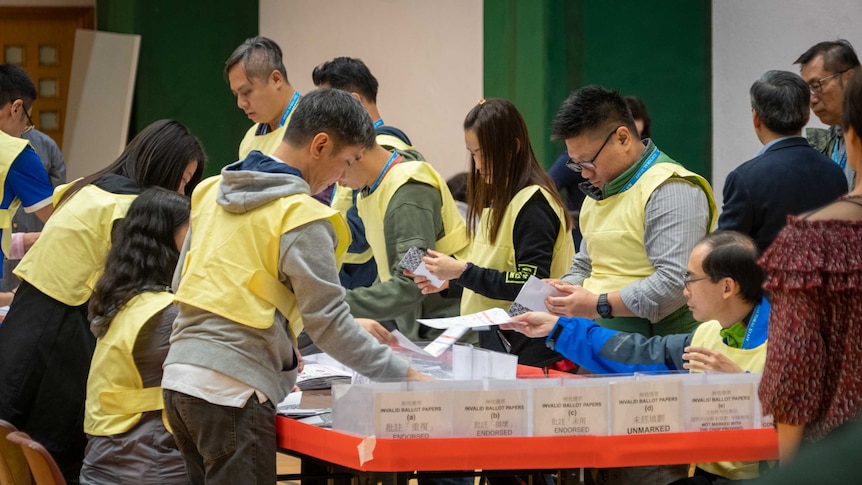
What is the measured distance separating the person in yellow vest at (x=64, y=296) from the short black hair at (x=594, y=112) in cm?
123

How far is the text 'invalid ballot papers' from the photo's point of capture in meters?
3.00

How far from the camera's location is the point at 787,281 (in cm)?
167

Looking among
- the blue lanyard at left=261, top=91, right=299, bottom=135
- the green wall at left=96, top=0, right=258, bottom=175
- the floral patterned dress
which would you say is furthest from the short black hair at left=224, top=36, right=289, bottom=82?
the green wall at left=96, top=0, right=258, bottom=175

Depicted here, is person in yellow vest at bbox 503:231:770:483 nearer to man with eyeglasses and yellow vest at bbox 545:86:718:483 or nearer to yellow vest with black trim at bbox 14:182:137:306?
man with eyeglasses and yellow vest at bbox 545:86:718:483

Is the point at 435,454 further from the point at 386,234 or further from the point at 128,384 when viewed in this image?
the point at 386,234

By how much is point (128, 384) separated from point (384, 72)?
203 inches

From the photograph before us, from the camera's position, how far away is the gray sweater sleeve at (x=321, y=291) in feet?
7.83

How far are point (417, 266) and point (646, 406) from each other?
1.23m

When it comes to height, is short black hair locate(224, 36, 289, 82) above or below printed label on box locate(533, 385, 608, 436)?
above

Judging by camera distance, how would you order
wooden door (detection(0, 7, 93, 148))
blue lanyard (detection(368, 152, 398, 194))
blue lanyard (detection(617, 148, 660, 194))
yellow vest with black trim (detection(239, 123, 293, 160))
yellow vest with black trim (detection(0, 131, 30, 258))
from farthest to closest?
wooden door (detection(0, 7, 93, 148)) < yellow vest with black trim (detection(239, 123, 293, 160)) < yellow vest with black trim (detection(0, 131, 30, 258)) < blue lanyard (detection(368, 152, 398, 194)) < blue lanyard (detection(617, 148, 660, 194))

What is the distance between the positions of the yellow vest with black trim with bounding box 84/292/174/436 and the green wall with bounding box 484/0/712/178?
3050 mm

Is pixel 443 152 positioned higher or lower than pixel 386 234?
higher

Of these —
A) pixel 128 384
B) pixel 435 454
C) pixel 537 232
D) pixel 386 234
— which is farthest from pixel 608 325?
pixel 128 384

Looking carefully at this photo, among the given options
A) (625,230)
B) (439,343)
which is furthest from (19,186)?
(625,230)
